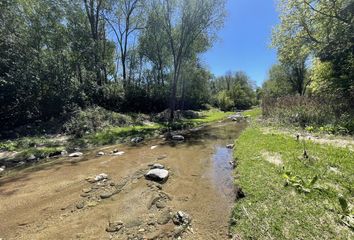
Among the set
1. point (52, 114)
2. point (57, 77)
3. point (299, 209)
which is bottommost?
point (299, 209)

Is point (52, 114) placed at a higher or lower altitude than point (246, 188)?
higher

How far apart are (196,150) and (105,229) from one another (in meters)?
7.62

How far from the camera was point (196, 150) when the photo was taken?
1171 centimetres

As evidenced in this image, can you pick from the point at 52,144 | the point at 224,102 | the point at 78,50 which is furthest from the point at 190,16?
the point at 224,102

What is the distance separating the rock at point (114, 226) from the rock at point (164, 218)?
2.75 ft

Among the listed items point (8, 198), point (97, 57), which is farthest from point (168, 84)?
point (8, 198)

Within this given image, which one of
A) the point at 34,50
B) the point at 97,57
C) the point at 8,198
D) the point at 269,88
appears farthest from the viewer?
the point at 269,88

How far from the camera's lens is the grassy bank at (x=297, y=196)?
387cm

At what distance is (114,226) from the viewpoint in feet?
15.3

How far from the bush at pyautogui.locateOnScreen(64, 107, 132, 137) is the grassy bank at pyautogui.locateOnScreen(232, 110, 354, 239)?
40.7 feet

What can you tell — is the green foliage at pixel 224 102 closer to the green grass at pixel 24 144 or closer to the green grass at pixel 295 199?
the green grass at pixel 24 144

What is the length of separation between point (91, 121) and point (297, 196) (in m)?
15.7

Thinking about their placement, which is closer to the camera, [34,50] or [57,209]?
[57,209]

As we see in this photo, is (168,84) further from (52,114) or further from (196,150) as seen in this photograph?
(196,150)
